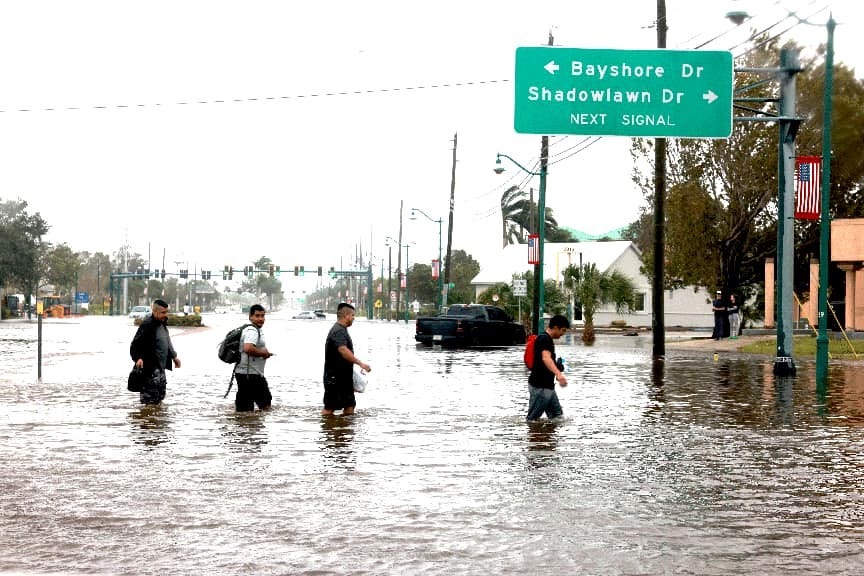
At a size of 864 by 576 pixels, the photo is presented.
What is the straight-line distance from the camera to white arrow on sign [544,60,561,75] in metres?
24.2

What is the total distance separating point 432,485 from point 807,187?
22.3 meters

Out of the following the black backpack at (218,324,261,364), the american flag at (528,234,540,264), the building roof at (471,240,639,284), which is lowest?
the black backpack at (218,324,261,364)

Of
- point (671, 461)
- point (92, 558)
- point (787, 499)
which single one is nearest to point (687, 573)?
point (787, 499)

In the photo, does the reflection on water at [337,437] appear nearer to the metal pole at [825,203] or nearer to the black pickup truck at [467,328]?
the metal pole at [825,203]

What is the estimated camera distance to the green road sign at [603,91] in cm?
2416

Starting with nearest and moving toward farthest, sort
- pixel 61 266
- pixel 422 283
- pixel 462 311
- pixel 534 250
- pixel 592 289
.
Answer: pixel 462 311 < pixel 534 250 < pixel 592 289 < pixel 422 283 < pixel 61 266

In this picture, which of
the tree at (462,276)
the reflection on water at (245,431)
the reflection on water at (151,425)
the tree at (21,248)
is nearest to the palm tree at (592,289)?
the tree at (462,276)

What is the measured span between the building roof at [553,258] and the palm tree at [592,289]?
20.4 m

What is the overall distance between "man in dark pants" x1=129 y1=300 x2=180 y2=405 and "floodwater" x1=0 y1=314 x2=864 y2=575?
1.49ft

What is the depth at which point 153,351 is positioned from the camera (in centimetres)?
1692

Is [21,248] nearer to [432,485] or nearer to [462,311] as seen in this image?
[462,311]

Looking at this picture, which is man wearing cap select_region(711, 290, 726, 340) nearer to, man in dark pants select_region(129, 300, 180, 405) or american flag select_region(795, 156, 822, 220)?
american flag select_region(795, 156, 822, 220)

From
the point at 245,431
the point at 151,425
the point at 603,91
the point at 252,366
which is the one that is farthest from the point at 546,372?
the point at 603,91

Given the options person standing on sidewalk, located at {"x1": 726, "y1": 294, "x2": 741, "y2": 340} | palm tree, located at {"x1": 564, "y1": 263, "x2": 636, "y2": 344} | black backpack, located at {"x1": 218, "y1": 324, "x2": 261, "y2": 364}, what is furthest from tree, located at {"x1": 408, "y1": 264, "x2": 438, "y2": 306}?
black backpack, located at {"x1": 218, "y1": 324, "x2": 261, "y2": 364}
